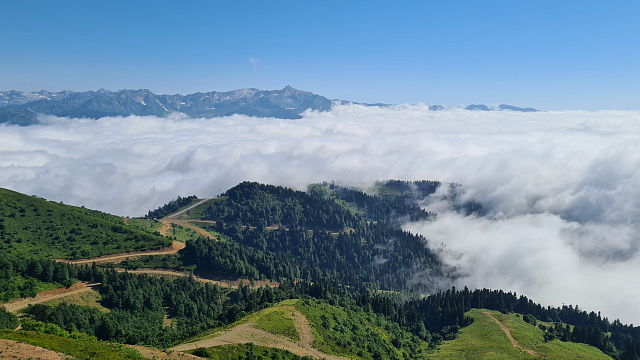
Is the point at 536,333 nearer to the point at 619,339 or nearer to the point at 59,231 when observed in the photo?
the point at 619,339

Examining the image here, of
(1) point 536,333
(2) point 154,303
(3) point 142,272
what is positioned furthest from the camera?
(3) point 142,272

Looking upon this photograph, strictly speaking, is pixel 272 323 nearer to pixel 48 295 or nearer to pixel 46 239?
pixel 48 295

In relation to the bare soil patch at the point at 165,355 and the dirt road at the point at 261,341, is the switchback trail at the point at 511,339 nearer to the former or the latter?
the dirt road at the point at 261,341

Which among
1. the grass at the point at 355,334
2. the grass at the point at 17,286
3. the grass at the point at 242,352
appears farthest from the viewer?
the grass at the point at 355,334

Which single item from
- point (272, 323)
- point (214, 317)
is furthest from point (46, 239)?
point (272, 323)

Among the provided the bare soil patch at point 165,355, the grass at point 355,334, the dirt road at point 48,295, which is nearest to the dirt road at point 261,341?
the grass at point 355,334

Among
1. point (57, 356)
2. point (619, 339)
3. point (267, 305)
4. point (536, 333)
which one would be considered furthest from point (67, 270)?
point (619, 339)

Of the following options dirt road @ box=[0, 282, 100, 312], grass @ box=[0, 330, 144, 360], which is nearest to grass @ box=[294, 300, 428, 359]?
grass @ box=[0, 330, 144, 360]

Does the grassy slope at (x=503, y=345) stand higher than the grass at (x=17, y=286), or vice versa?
the grass at (x=17, y=286)
